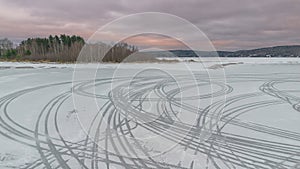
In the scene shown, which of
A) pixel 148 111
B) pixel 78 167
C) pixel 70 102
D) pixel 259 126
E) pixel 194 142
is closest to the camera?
pixel 78 167

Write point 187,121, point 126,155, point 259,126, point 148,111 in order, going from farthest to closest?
point 148,111 → point 187,121 → point 259,126 → point 126,155

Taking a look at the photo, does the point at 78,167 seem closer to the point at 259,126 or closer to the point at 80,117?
the point at 80,117

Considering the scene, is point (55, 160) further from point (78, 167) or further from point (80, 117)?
point (80, 117)

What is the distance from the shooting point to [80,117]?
5.19 m

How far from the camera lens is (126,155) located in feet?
11.0

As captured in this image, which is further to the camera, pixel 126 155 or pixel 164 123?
pixel 164 123

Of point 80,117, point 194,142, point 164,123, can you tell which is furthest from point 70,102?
point 194,142

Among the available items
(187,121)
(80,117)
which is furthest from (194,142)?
(80,117)

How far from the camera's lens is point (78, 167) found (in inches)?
117

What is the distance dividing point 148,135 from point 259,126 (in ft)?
7.79

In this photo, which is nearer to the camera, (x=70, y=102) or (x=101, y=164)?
(x=101, y=164)

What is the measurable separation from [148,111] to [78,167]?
2.93 metres

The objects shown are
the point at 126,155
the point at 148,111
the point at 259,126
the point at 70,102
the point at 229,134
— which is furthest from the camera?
the point at 70,102

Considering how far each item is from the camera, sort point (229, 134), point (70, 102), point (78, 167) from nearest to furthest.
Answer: point (78, 167)
point (229, 134)
point (70, 102)
